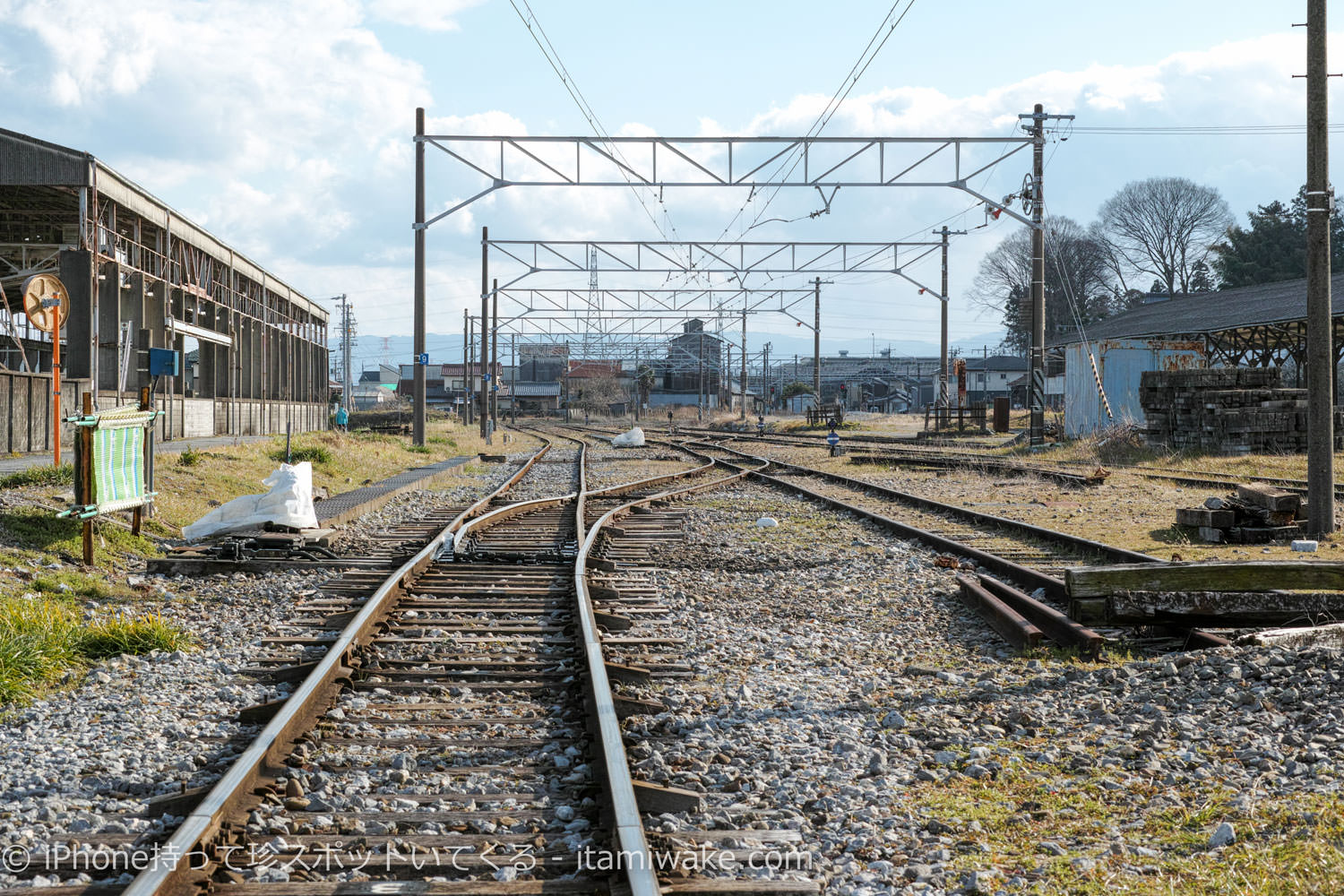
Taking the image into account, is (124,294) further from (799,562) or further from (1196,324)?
(1196,324)

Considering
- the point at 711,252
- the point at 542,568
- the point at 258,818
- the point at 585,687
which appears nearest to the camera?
the point at 258,818

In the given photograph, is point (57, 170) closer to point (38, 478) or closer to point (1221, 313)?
point (38, 478)

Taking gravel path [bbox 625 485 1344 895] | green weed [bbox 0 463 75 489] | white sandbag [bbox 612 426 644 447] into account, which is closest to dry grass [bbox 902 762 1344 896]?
gravel path [bbox 625 485 1344 895]

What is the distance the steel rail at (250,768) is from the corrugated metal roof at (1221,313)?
28776 mm

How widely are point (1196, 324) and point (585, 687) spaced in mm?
36095

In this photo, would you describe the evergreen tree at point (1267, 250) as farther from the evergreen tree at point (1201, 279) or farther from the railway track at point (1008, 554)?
the railway track at point (1008, 554)

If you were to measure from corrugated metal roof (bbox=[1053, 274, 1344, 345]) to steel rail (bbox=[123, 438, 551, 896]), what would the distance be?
2878 cm

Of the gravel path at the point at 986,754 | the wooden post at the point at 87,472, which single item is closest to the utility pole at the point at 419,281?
the wooden post at the point at 87,472

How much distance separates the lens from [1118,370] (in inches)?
1233

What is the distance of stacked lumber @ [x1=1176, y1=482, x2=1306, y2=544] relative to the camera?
11461 mm

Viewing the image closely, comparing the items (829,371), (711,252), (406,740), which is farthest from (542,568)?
(829,371)

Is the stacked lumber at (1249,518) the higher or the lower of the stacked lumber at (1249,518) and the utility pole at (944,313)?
the lower

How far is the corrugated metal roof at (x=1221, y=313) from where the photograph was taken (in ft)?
107

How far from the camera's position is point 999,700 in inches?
223
